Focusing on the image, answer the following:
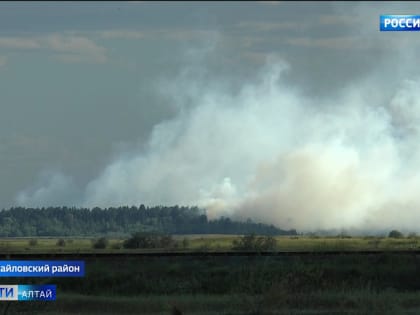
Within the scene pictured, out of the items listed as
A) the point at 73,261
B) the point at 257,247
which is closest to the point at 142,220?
the point at 257,247

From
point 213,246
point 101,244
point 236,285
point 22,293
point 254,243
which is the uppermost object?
point 101,244

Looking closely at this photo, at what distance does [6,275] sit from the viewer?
4206 centimetres

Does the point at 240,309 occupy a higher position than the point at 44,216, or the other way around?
the point at 44,216

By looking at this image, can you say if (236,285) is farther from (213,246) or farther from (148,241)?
(213,246)

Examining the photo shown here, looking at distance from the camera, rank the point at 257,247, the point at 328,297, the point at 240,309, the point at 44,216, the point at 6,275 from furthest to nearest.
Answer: the point at 44,216
the point at 257,247
the point at 6,275
the point at 328,297
the point at 240,309

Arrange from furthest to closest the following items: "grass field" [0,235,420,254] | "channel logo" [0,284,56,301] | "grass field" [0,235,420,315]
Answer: "grass field" [0,235,420,254], "grass field" [0,235,420,315], "channel logo" [0,284,56,301]

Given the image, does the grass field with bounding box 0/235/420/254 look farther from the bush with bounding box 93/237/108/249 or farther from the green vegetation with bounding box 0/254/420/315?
the green vegetation with bounding box 0/254/420/315

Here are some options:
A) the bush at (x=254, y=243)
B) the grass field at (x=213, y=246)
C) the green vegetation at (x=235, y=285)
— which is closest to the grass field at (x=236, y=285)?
the green vegetation at (x=235, y=285)

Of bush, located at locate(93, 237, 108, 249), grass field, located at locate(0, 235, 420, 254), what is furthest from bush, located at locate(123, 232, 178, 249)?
bush, located at locate(93, 237, 108, 249)

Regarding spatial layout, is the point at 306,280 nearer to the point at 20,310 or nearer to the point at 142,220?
the point at 20,310

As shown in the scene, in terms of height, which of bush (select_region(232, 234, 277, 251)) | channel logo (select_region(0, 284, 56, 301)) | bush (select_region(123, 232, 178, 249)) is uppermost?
bush (select_region(123, 232, 178, 249))

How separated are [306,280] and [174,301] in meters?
7.92

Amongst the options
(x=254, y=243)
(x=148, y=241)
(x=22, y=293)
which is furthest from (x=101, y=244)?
(x=22, y=293)

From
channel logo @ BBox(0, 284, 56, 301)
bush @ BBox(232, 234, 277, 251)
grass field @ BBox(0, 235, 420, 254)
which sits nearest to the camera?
channel logo @ BBox(0, 284, 56, 301)
